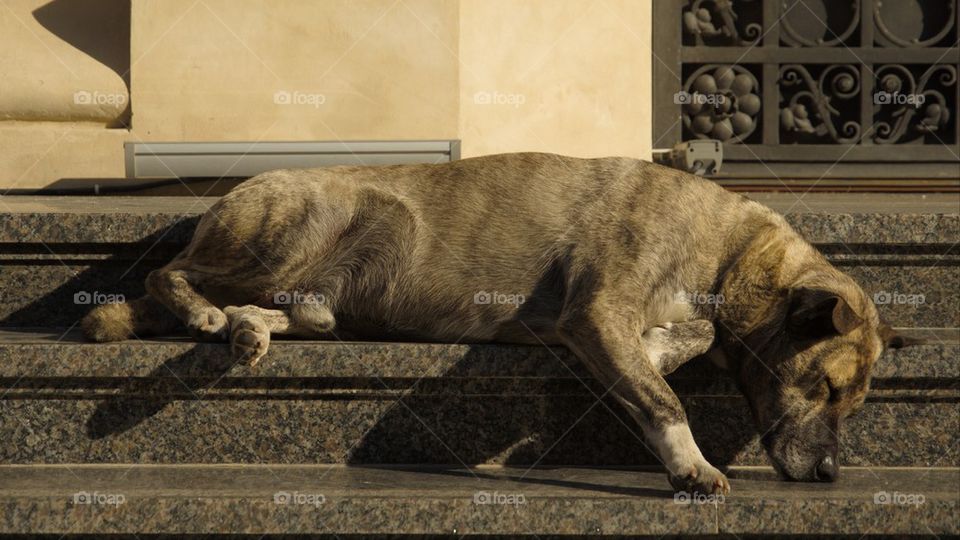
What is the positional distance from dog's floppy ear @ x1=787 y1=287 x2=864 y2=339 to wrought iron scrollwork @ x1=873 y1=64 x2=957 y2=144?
345 cm

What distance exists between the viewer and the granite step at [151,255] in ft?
14.8

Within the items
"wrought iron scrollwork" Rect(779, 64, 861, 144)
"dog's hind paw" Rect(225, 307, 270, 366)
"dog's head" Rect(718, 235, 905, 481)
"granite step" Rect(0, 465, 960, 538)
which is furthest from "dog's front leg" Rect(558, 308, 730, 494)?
"wrought iron scrollwork" Rect(779, 64, 861, 144)

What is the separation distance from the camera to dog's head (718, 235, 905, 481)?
3.66 meters

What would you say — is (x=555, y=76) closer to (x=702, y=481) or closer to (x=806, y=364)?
(x=806, y=364)

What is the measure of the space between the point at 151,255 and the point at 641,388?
6.52ft

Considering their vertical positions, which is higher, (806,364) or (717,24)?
(717,24)

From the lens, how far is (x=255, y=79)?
6238mm

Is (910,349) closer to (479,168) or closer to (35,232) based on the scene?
(479,168)

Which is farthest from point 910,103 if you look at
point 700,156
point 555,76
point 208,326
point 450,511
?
point 450,511

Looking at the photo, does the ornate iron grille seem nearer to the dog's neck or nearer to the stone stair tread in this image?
the dog's neck

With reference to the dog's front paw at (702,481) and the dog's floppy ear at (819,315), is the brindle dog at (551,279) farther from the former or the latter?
the dog's front paw at (702,481)

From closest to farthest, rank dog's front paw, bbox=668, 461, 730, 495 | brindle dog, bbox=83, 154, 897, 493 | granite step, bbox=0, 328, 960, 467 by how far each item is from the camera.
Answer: dog's front paw, bbox=668, 461, 730, 495 → granite step, bbox=0, 328, 960, 467 → brindle dog, bbox=83, 154, 897, 493

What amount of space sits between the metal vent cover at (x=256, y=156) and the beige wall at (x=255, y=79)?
34 centimetres

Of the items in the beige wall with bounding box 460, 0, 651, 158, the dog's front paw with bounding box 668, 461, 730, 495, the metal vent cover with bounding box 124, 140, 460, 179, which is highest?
the beige wall with bounding box 460, 0, 651, 158
